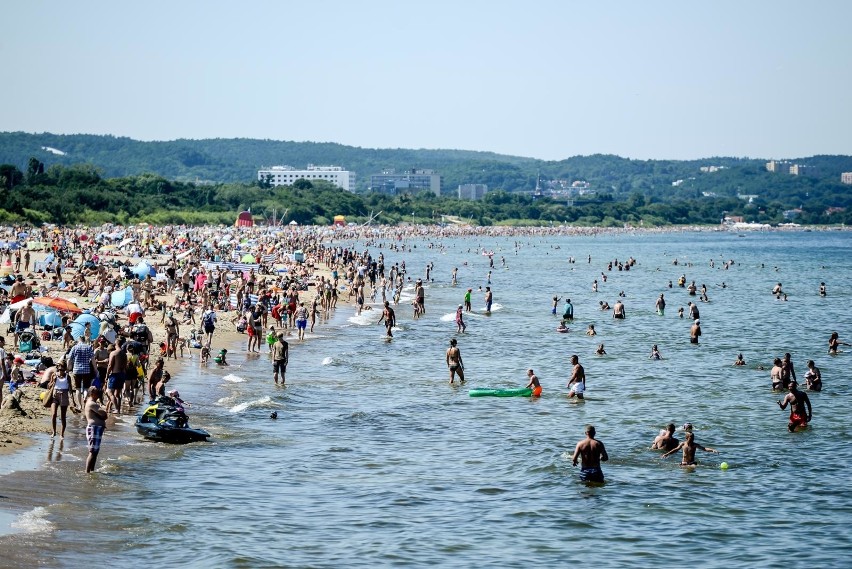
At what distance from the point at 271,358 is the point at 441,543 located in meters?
16.6

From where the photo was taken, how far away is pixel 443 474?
17938 mm

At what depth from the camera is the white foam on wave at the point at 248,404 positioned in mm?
22234

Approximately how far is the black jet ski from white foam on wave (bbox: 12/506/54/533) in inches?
181

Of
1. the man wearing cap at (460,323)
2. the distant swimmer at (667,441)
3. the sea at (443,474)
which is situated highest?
the man wearing cap at (460,323)

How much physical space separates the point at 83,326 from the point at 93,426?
8.93m

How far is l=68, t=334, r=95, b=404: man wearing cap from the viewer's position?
18.6m

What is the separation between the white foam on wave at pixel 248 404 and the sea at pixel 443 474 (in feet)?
0.31

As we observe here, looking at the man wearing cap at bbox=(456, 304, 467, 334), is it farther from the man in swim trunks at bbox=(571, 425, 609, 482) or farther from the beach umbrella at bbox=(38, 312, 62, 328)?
the man in swim trunks at bbox=(571, 425, 609, 482)

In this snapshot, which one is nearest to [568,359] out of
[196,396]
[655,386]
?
[655,386]

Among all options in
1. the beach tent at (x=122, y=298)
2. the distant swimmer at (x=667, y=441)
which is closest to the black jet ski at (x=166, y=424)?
the distant swimmer at (x=667, y=441)

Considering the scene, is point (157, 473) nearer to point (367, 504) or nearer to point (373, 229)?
point (367, 504)

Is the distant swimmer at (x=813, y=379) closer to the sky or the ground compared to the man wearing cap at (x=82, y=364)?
closer to the ground

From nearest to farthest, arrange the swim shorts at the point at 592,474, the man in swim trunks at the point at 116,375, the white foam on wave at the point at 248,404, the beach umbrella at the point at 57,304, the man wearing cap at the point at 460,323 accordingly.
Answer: the swim shorts at the point at 592,474
the man in swim trunks at the point at 116,375
the white foam on wave at the point at 248,404
the beach umbrella at the point at 57,304
the man wearing cap at the point at 460,323

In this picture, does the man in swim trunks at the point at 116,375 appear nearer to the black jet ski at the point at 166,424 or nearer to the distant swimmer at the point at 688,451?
the black jet ski at the point at 166,424
